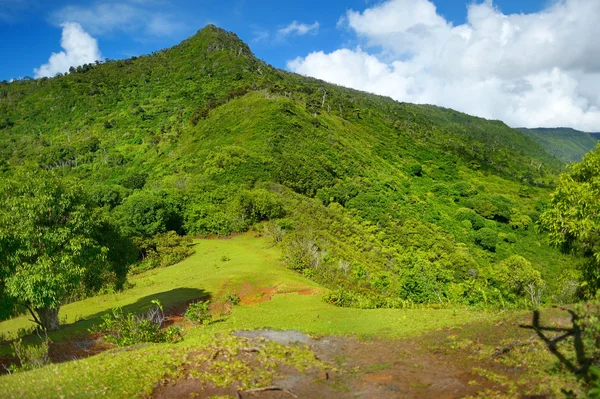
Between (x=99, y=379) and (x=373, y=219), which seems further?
(x=373, y=219)

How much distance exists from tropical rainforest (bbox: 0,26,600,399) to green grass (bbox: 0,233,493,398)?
72.2 inches

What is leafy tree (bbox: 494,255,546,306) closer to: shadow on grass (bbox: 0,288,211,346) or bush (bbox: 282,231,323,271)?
bush (bbox: 282,231,323,271)

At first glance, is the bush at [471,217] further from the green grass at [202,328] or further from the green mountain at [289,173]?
the green grass at [202,328]

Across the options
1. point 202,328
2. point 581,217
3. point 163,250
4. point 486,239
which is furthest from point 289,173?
point 581,217

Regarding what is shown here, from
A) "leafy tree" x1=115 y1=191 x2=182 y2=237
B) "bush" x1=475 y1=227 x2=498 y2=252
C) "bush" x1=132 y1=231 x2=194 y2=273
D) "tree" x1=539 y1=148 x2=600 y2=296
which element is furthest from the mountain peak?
"tree" x1=539 y1=148 x2=600 y2=296

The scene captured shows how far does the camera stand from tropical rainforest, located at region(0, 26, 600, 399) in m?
17.8

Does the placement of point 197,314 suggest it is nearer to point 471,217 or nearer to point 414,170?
point 471,217

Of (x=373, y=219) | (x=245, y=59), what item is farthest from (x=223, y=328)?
(x=245, y=59)

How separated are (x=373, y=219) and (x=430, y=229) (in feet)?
45.2

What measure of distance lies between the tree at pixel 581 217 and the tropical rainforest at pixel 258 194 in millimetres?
66

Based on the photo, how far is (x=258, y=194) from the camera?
55.1 m

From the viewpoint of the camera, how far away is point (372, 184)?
287ft

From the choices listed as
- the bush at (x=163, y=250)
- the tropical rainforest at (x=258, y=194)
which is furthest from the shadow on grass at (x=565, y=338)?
the bush at (x=163, y=250)

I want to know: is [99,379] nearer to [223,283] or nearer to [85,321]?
[85,321]
